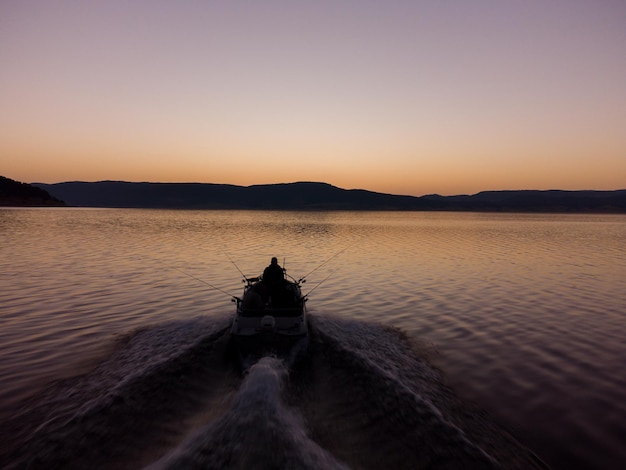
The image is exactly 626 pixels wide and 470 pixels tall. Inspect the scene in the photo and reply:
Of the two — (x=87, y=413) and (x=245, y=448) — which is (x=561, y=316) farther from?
(x=87, y=413)

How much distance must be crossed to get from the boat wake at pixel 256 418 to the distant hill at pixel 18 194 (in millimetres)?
183885

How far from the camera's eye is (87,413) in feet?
20.4

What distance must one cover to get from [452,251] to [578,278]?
1253 cm

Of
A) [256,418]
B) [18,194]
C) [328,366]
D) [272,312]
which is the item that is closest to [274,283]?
[272,312]

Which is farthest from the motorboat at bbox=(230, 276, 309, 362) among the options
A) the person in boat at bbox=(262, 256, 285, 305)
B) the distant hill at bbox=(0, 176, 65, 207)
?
the distant hill at bbox=(0, 176, 65, 207)

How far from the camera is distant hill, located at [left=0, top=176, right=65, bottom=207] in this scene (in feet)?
471

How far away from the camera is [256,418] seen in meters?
5.67

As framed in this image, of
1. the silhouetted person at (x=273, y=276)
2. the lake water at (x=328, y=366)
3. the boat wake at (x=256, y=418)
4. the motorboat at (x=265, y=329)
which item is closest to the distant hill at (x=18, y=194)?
the lake water at (x=328, y=366)

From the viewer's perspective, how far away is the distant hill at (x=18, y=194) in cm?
14350

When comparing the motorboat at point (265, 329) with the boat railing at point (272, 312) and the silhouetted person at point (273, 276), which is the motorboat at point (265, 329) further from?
the silhouetted person at point (273, 276)

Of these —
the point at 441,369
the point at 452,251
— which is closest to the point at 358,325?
the point at 441,369

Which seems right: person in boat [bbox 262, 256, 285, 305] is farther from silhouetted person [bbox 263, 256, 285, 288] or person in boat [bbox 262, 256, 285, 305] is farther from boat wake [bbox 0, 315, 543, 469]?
boat wake [bbox 0, 315, 543, 469]

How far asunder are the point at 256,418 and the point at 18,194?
190271mm

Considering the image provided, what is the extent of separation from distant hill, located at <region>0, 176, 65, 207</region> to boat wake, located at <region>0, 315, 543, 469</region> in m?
184
